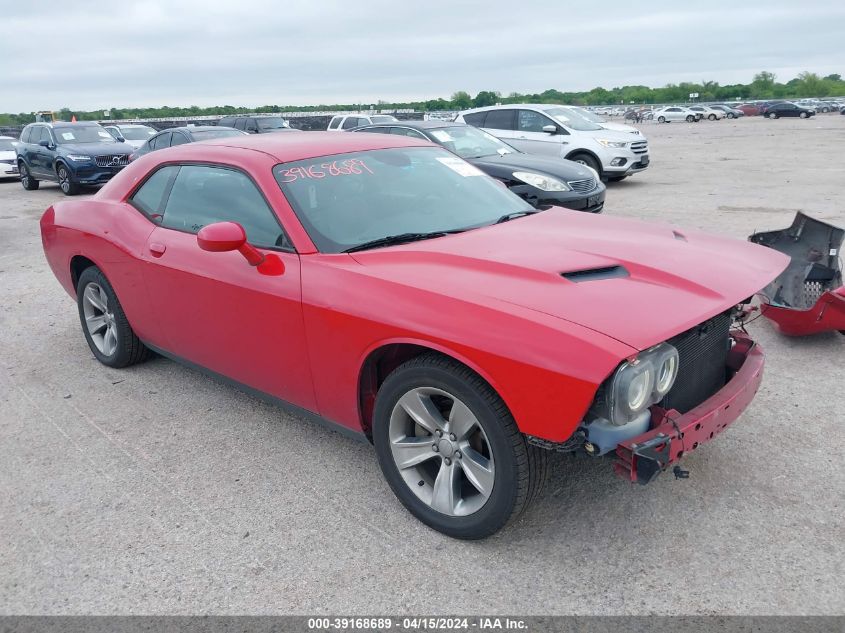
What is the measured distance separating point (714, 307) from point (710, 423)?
0.45m

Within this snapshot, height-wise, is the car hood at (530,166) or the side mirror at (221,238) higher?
the side mirror at (221,238)

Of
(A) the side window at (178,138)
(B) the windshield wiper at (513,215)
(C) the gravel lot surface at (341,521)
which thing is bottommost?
(C) the gravel lot surface at (341,521)

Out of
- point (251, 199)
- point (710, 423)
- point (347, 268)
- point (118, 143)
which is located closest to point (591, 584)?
point (710, 423)

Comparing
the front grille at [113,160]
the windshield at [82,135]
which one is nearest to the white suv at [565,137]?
the front grille at [113,160]

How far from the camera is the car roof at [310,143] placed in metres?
3.66

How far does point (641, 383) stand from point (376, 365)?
1.16 m

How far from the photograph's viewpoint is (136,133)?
20422 millimetres

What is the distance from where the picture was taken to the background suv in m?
15.4

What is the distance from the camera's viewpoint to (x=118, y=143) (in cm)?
1639

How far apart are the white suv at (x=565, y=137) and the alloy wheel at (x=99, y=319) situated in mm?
10034

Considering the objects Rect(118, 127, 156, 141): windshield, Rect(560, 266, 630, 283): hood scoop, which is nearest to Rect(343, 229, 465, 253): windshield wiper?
Rect(560, 266, 630, 283): hood scoop

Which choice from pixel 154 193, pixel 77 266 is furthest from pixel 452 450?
pixel 77 266

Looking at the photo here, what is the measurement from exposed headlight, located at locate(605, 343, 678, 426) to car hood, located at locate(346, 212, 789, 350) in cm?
10

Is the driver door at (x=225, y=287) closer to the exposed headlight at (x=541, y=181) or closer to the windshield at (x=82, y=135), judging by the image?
the exposed headlight at (x=541, y=181)
